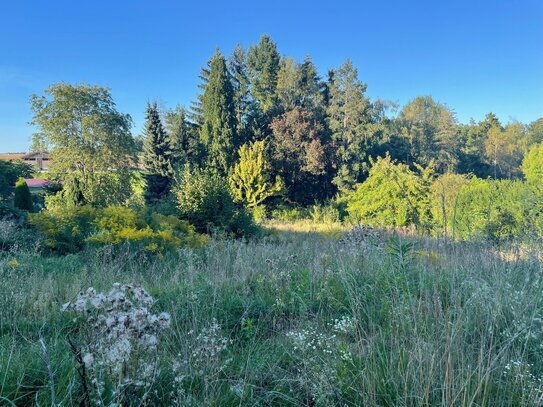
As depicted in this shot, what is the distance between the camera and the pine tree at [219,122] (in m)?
20.1

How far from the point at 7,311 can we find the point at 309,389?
2679mm

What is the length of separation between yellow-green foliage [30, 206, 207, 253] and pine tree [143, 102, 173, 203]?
11.2 metres

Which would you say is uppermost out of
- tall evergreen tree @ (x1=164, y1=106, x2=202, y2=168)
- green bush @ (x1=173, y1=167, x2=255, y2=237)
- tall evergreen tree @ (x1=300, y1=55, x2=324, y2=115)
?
tall evergreen tree @ (x1=300, y1=55, x2=324, y2=115)

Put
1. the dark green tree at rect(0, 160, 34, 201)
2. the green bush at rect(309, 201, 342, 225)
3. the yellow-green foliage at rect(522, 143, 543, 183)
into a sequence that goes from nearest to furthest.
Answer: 1. the yellow-green foliage at rect(522, 143, 543, 183)
2. the dark green tree at rect(0, 160, 34, 201)
3. the green bush at rect(309, 201, 342, 225)

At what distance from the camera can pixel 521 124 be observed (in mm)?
42844

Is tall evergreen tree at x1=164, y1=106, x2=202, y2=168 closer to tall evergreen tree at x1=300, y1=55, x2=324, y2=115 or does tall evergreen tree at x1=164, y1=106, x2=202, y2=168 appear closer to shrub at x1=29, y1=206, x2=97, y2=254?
Answer: tall evergreen tree at x1=300, y1=55, x2=324, y2=115

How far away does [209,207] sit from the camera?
10.9m

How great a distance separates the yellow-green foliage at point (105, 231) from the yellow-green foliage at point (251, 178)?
9.73 meters

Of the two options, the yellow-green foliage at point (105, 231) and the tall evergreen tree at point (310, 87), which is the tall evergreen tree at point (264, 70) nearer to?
the tall evergreen tree at point (310, 87)

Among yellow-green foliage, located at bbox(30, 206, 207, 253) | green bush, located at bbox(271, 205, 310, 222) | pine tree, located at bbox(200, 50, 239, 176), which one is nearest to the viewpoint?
yellow-green foliage, located at bbox(30, 206, 207, 253)

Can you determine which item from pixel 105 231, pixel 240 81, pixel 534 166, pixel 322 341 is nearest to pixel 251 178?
pixel 240 81

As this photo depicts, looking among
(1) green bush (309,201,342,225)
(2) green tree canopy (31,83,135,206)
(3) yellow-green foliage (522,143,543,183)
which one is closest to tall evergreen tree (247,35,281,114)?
(1) green bush (309,201,342,225)

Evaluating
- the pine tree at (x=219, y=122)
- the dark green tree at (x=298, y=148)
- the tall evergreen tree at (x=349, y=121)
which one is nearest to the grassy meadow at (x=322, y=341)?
the pine tree at (x=219, y=122)

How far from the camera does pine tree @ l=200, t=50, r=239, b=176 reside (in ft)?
66.0
